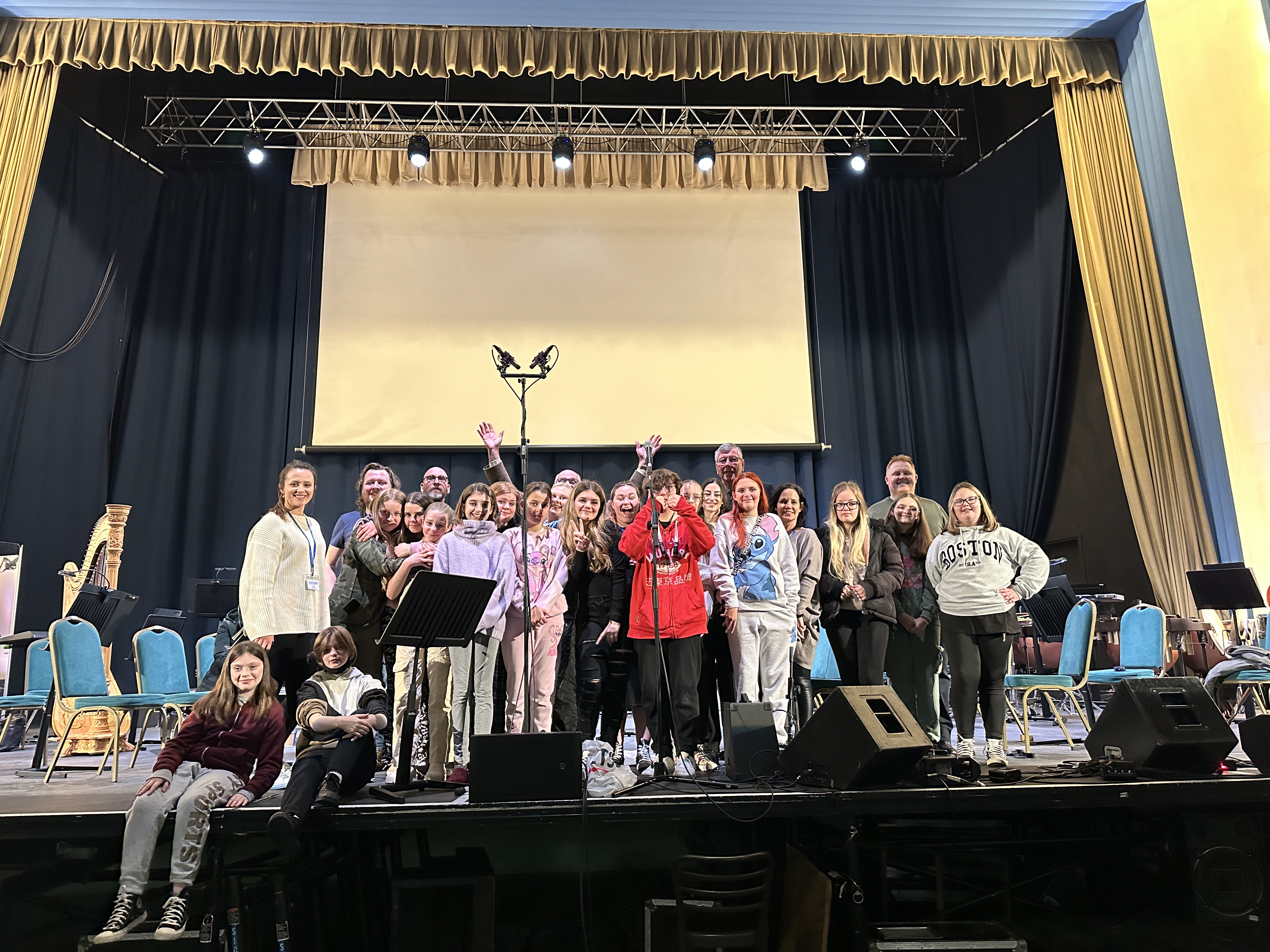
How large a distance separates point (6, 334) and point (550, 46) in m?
4.91

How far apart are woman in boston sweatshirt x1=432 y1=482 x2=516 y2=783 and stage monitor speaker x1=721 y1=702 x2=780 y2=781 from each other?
1.01 m

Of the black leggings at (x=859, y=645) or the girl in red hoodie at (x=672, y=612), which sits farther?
the black leggings at (x=859, y=645)

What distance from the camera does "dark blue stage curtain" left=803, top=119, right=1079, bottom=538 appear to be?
8.29 meters

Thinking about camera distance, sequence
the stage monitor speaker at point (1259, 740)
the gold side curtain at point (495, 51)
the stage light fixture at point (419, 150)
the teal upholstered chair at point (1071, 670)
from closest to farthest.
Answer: the stage monitor speaker at point (1259, 740)
the teal upholstered chair at point (1071, 670)
the gold side curtain at point (495, 51)
the stage light fixture at point (419, 150)

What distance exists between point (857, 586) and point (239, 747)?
263cm

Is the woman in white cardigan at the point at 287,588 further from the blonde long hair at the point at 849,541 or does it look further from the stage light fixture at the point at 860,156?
the stage light fixture at the point at 860,156

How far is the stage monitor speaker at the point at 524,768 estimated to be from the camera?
2830 millimetres

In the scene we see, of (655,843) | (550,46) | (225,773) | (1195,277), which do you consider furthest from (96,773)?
(1195,277)

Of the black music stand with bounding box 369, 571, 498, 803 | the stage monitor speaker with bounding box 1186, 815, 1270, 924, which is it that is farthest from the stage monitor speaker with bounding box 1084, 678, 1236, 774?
the black music stand with bounding box 369, 571, 498, 803

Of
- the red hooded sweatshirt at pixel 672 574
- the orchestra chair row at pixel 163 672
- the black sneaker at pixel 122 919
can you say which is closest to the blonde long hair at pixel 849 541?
the red hooded sweatshirt at pixel 672 574

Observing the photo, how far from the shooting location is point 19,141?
6570 millimetres

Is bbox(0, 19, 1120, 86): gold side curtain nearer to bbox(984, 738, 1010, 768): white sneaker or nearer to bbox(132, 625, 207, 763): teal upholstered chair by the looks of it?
bbox(132, 625, 207, 763): teal upholstered chair

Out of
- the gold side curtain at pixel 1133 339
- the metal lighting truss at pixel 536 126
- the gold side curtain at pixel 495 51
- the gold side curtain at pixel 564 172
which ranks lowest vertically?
the gold side curtain at pixel 1133 339

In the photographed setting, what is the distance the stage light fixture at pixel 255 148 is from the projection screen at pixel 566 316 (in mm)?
963
